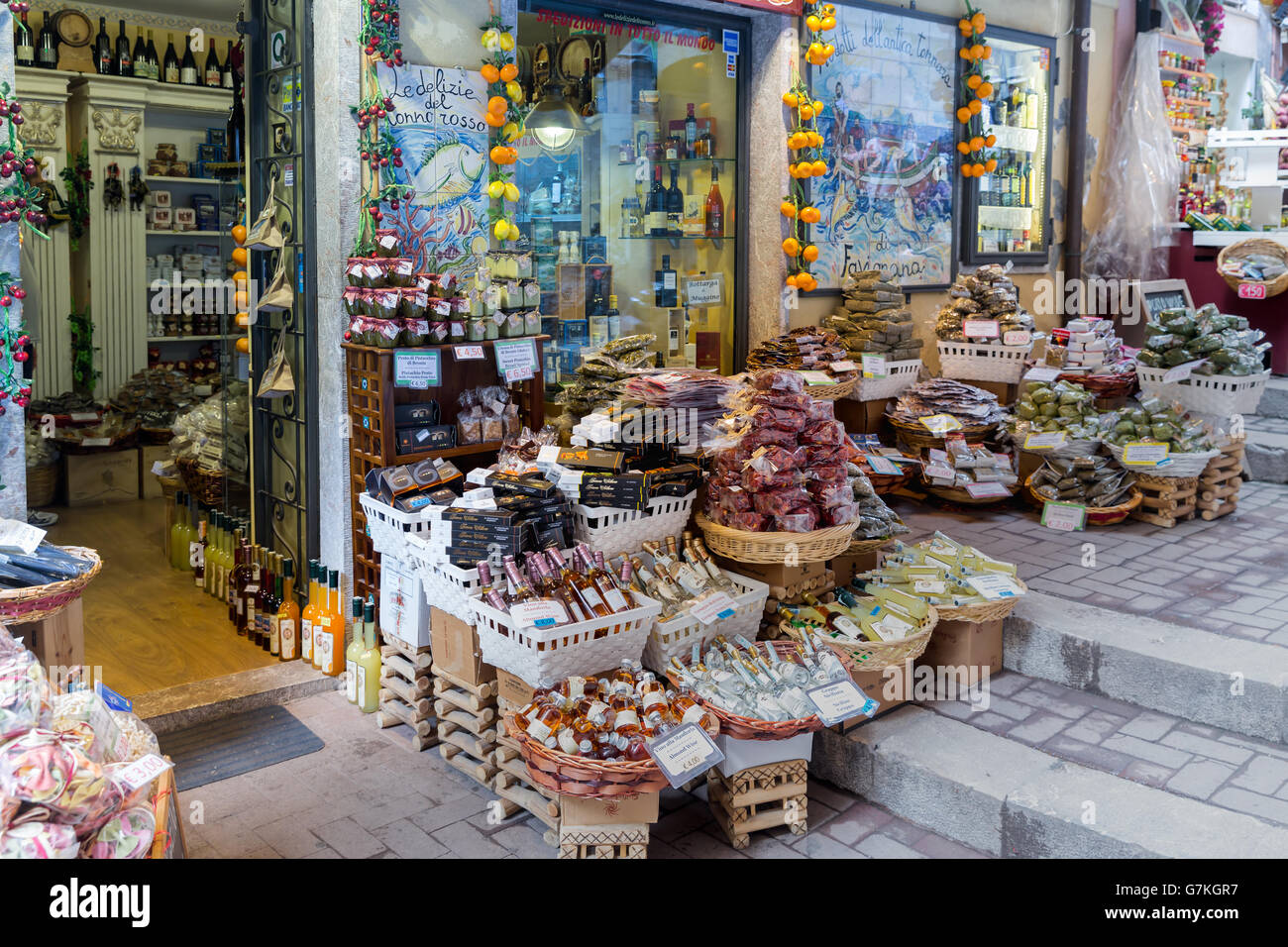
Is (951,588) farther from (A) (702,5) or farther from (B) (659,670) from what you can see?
(A) (702,5)

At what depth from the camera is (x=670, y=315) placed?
21.4 ft

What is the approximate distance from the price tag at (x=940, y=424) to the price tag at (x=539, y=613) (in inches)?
136

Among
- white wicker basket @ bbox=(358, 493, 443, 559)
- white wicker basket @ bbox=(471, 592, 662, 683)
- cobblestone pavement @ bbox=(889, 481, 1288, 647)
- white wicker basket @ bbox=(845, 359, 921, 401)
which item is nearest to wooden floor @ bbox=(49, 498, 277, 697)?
white wicker basket @ bbox=(358, 493, 443, 559)

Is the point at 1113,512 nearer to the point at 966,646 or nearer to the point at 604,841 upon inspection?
the point at 966,646

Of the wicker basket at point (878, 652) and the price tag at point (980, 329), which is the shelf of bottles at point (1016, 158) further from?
the wicker basket at point (878, 652)

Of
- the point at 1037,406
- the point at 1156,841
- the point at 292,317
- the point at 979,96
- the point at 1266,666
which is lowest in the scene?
the point at 1156,841

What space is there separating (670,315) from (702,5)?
5.50 ft

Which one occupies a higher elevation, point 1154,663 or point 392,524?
point 392,524

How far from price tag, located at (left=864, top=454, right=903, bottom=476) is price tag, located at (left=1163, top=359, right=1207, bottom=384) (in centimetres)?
172

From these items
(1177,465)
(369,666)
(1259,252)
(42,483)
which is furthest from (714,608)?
(1259,252)

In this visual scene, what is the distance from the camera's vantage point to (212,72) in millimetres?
8922

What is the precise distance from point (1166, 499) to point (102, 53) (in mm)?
7818
